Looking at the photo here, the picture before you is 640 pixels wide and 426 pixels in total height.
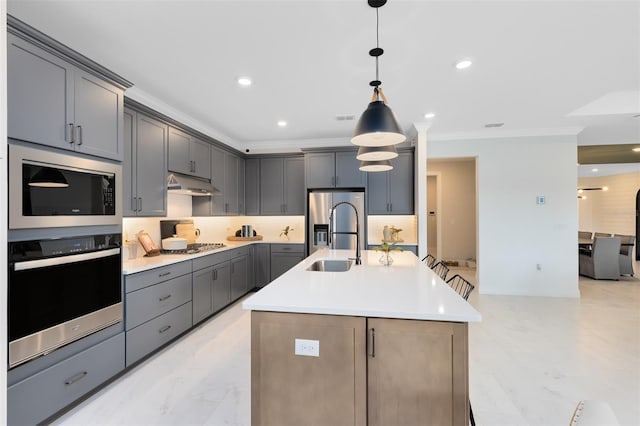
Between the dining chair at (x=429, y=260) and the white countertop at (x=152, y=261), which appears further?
the dining chair at (x=429, y=260)

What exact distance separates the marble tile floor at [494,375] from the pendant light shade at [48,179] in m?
1.50

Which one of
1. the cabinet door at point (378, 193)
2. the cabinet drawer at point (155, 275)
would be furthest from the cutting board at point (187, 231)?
the cabinet door at point (378, 193)

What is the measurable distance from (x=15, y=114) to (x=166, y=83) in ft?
4.63

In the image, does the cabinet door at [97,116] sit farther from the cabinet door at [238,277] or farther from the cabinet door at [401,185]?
the cabinet door at [401,185]

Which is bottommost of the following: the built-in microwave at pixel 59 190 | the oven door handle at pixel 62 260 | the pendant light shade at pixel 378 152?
the oven door handle at pixel 62 260

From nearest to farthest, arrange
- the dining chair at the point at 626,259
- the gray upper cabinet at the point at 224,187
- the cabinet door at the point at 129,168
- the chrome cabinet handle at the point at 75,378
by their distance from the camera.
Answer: the chrome cabinet handle at the point at 75,378
the cabinet door at the point at 129,168
the gray upper cabinet at the point at 224,187
the dining chair at the point at 626,259

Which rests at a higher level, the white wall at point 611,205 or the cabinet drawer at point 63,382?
the white wall at point 611,205

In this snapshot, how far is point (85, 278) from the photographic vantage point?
2035 millimetres

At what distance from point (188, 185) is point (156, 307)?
138 centimetres

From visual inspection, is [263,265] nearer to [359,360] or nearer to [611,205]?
[359,360]

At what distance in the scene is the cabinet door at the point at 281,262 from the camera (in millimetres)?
4773

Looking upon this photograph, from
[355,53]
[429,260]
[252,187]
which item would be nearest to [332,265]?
[429,260]

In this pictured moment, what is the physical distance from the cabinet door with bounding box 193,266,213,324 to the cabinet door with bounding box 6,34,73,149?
73.0 inches

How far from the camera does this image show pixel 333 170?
15.6 feet
